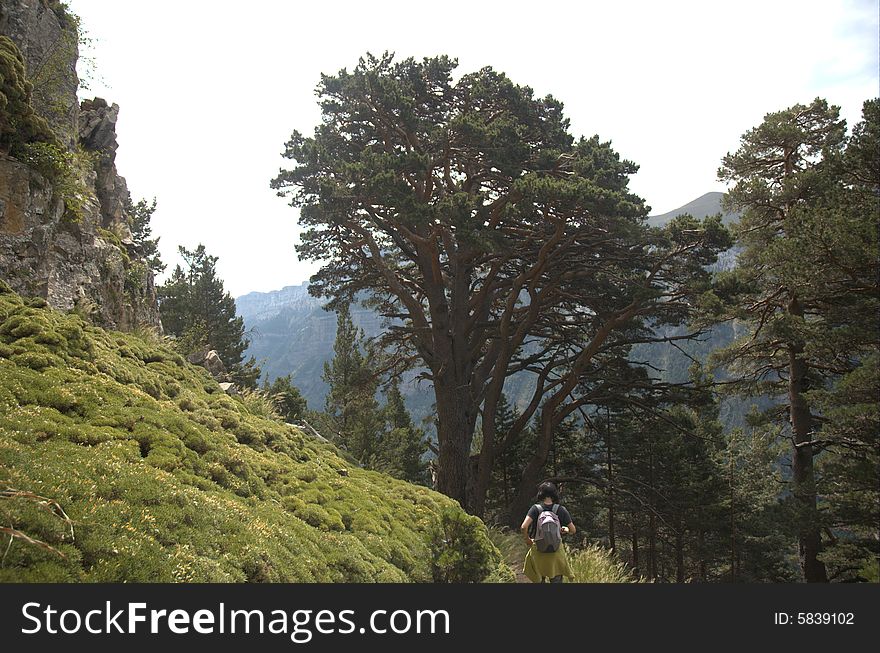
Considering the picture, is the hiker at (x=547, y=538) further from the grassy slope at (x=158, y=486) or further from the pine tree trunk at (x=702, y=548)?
the pine tree trunk at (x=702, y=548)

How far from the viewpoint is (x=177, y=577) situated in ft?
14.1

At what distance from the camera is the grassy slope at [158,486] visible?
418 cm

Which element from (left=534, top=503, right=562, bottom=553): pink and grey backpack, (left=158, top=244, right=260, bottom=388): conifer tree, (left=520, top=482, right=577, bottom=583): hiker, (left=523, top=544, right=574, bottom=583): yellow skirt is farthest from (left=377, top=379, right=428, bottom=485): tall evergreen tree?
(left=534, top=503, right=562, bottom=553): pink and grey backpack

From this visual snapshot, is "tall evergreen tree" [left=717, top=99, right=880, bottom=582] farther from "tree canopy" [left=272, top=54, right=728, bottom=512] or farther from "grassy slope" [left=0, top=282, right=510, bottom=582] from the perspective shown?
"grassy slope" [left=0, top=282, right=510, bottom=582]

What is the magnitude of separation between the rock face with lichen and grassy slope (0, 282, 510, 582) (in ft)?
4.38

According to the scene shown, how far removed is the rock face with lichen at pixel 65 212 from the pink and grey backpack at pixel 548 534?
32.1 ft

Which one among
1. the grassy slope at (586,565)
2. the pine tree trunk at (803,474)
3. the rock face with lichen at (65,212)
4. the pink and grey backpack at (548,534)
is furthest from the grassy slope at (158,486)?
the pine tree trunk at (803,474)

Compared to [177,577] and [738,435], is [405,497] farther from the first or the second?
[738,435]

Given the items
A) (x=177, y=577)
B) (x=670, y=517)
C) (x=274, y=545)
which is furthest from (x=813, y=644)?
(x=670, y=517)

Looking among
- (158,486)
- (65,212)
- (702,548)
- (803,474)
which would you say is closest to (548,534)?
(158,486)

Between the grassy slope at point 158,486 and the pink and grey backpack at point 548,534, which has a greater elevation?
the grassy slope at point 158,486

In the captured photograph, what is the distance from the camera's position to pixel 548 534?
6605mm

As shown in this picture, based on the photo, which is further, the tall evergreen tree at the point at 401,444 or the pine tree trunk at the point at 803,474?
the tall evergreen tree at the point at 401,444

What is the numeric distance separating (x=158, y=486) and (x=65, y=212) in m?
8.42
